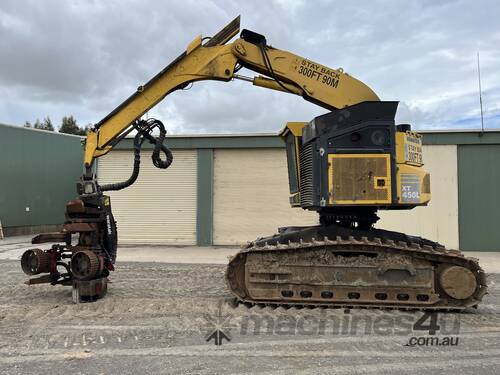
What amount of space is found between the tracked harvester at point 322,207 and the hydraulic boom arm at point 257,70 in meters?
0.02

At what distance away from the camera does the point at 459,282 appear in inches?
269

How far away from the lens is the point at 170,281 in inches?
388

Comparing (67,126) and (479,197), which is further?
(67,126)

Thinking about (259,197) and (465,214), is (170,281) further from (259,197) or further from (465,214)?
(465,214)

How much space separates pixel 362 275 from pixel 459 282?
1426 millimetres

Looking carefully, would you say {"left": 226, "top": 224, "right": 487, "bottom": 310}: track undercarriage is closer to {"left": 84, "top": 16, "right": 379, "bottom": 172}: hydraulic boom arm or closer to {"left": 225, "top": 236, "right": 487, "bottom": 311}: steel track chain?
{"left": 225, "top": 236, "right": 487, "bottom": 311}: steel track chain

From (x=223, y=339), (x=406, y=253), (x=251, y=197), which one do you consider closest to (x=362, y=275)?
(x=406, y=253)

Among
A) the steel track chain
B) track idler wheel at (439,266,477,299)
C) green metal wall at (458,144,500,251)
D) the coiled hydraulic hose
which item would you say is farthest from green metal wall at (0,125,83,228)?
track idler wheel at (439,266,477,299)

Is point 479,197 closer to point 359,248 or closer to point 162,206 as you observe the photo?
point 359,248

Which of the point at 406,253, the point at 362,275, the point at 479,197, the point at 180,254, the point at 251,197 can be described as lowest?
the point at 180,254

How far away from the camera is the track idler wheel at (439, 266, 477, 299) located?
6.82 metres

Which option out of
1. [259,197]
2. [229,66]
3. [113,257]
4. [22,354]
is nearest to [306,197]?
[229,66]

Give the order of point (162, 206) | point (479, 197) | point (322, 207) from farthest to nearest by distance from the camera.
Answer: point (162, 206) → point (479, 197) → point (322, 207)

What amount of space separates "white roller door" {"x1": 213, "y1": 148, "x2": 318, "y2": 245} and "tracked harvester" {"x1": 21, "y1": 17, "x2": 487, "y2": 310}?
8.99 metres
